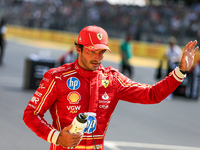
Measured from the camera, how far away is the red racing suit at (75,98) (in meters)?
3.43

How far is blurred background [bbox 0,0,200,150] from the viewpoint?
28.9 ft

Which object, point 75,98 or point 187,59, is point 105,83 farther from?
point 187,59

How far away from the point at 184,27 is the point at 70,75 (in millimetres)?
23997

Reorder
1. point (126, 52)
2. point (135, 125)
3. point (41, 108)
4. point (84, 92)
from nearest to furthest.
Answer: point (41, 108) → point (84, 92) → point (135, 125) → point (126, 52)

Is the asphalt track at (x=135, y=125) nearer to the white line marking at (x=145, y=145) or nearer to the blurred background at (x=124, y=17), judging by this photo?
the white line marking at (x=145, y=145)

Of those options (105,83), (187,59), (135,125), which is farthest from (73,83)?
(135,125)

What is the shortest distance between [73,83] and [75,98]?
0.43ft

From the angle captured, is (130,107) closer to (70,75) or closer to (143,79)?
(143,79)

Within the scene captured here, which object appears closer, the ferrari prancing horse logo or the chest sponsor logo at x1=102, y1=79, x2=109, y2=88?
the ferrari prancing horse logo

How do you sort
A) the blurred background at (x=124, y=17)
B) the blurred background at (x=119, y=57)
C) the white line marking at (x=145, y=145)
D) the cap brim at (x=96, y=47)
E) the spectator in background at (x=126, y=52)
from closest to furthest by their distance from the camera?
the cap brim at (x=96, y=47) < the white line marking at (x=145, y=145) < the blurred background at (x=119, y=57) < the spectator in background at (x=126, y=52) < the blurred background at (x=124, y=17)

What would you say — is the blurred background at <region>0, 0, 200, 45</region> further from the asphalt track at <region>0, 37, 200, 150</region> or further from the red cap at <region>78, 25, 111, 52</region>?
the red cap at <region>78, 25, 111, 52</region>

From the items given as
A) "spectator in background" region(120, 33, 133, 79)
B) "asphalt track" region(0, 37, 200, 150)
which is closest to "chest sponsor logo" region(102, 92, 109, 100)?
"asphalt track" region(0, 37, 200, 150)

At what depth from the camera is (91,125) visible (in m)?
3.52

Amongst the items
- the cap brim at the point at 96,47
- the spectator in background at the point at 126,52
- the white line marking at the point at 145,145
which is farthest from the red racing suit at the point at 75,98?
the spectator in background at the point at 126,52
